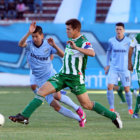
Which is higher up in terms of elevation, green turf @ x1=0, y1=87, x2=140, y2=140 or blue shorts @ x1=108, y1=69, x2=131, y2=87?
blue shorts @ x1=108, y1=69, x2=131, y2=87

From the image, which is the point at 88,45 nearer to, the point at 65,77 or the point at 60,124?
the point at 65,77

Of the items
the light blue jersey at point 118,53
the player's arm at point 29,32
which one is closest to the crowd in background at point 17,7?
the light blue jersey at point 118,53

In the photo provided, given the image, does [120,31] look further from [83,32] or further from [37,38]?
[83,32]

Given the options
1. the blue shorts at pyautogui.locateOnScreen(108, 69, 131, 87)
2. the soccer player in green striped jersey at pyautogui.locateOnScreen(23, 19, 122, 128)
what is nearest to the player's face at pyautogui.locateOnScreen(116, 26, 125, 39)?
the blue shorts at pyautogui.locateOnScreen(108, 69, 131, 87)

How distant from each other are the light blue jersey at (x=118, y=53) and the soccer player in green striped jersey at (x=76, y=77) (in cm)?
466

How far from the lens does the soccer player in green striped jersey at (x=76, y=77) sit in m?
9.09

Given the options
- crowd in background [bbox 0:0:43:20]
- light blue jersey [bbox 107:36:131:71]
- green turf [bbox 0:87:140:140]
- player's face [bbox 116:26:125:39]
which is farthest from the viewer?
crowd in background [bbox 0:0:43:20]

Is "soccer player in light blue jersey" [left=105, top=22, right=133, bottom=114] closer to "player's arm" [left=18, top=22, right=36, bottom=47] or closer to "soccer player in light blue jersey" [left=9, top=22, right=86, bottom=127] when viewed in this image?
"soccer player in light blue jersey" [left=9, top=22, right=86, bottom=127]

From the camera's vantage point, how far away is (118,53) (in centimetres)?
1405

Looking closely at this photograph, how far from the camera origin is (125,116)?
39.8 feet

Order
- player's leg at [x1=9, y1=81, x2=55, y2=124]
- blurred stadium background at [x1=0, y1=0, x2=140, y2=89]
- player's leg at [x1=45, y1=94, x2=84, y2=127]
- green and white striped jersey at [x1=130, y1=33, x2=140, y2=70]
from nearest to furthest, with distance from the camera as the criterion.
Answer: player's leg at [x1=9, y1=81, x2=55, y2=124] < player's leg at [x1=45, y1=94, x2=84, y2=127] < green and white striped jersey at [x1=130, y1=33, x2=140, y2=70] < blurred stadium background at [x1=0, y1=0, x2=140, y2=89]

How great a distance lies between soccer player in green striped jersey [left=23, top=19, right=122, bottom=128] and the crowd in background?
68.5 feet

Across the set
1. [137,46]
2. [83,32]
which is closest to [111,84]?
[137,46]

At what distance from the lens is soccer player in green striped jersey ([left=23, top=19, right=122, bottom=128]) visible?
909cm
